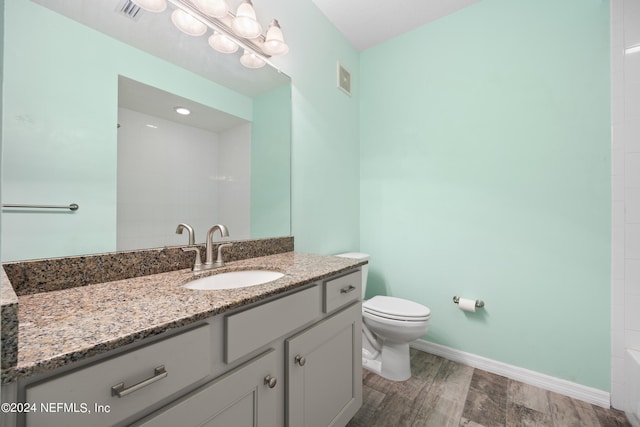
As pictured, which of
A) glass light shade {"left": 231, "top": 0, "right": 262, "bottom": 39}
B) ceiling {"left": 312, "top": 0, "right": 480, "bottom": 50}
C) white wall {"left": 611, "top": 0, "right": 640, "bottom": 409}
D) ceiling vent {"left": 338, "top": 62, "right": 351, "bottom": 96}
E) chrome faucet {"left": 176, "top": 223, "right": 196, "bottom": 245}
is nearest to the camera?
chrome faucet {"left": 176, "top": 223, "right": 196, "bottom": 245}

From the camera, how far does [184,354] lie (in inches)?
26.3

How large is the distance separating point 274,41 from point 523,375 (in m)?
2.53

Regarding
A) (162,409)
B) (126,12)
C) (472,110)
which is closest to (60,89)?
(126,12)

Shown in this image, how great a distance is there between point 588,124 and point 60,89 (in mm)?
2478

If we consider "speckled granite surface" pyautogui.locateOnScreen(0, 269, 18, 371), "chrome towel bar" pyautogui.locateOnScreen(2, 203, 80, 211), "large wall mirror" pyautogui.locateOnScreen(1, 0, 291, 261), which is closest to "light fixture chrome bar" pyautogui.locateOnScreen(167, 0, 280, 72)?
"large wall mirror" pyautogui.locateOnScreen(1, 0, 291, 261)

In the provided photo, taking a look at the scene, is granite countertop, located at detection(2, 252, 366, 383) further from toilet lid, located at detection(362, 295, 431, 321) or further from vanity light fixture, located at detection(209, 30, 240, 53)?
vanity light fixture, located at detection(209, 30, 240, 53)

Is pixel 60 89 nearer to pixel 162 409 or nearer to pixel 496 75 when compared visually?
pixel 162 409

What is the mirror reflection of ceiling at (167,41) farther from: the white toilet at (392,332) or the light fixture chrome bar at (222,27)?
the white toilet at (392,332)

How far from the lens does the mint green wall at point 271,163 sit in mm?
1569

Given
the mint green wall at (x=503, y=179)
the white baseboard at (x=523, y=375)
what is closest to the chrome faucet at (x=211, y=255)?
the mint green wall at (x=503, y=179)

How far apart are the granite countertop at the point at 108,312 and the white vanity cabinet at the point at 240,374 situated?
1.8 inches

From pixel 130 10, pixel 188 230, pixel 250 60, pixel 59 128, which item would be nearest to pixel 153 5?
pixel 130 10

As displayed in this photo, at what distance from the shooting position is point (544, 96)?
1.67 meters

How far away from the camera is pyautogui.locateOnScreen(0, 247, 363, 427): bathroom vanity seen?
0.50 metres
